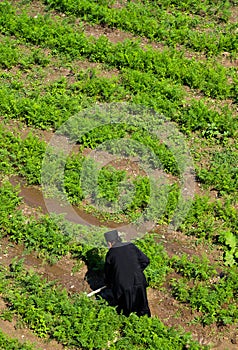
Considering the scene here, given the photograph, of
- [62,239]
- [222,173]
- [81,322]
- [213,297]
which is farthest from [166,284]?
[222,173]

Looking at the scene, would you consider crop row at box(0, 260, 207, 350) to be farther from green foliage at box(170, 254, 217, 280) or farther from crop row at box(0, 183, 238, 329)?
green foliage at box(170, 254, 217, 280)

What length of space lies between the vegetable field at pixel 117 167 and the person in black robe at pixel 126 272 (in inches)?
10.6

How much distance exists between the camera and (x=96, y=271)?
1084cm

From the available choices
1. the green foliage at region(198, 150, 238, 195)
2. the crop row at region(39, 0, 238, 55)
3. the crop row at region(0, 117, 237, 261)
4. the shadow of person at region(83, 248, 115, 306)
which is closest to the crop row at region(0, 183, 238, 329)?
the shadow of person at region(83, 248, 115, 306)

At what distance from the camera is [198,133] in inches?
506

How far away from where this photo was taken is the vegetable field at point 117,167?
1034 centimetres

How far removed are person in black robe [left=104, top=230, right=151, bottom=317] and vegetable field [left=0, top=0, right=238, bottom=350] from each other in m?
0.27

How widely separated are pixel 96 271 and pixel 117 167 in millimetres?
2147

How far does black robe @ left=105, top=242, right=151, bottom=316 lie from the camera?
10016 millimetres

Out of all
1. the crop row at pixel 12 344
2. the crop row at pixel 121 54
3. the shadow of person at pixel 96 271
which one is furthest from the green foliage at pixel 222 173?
the crop row at pixel 12 344

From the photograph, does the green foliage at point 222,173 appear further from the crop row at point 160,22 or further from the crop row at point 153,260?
the crop row at point 160,22

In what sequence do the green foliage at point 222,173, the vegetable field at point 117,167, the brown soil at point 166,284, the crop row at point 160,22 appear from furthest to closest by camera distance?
1. the crop row at point 160,22
2. the green foliage at point 222,173
3. the vegetable field at point 117,167
4. the brown soil at point 166,284

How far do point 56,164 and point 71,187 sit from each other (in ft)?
1.78

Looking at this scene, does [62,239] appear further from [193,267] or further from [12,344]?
[193,267]
